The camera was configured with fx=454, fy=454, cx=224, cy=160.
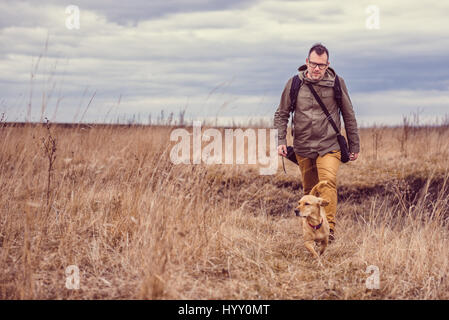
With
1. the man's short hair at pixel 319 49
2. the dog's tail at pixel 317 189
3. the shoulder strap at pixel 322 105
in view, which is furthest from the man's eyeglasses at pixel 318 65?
the dog's tail at pixel 317 189

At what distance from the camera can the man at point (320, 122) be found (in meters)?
5.05

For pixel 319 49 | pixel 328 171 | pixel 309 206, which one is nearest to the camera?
pixel 309 206

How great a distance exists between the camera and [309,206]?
4.55 meters

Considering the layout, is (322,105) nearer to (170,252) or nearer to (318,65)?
(318,65)

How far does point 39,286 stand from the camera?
11.6 ft

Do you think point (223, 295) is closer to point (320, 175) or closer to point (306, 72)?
point (320, 175)

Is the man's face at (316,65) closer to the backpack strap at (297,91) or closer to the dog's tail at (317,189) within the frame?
the backpack strap at (297,91)

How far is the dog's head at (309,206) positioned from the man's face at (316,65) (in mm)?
1377

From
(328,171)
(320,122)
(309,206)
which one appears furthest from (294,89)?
(309,206)

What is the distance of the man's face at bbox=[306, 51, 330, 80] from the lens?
4914mm

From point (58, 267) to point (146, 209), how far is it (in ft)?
3.24

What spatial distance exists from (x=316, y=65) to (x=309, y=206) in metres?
1.55

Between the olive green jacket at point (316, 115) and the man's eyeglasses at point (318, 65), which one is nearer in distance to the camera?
the man's eyeglasses at point (318, 65)
